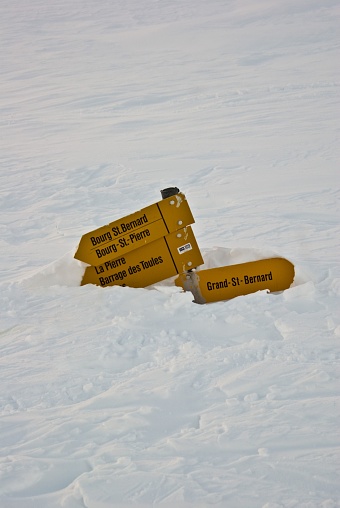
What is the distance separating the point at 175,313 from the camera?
4.48 metres

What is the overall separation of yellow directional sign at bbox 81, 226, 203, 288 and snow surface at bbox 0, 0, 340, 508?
0.40 ft

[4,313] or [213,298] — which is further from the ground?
[4,313]

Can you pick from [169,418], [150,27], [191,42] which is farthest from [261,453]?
[150,27]

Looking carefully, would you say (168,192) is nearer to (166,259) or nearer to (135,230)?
(135,230)

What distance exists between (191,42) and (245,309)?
14866 millimetres

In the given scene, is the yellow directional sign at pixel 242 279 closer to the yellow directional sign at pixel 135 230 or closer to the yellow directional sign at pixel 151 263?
the yellow directional sign at pixel 151 263

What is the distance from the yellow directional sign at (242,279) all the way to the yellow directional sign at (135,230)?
414 mm

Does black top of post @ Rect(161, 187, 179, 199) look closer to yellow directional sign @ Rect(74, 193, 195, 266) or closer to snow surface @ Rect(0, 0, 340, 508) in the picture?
yellow directional sign @ Rect(74, 193, 195, 266)

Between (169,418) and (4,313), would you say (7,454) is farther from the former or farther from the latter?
(4,313)

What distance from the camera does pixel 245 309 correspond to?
177 inches

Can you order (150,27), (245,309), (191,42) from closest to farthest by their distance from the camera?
(245,309) → (191,42) → (150,27)

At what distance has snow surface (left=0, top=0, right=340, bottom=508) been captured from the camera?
9.91ft

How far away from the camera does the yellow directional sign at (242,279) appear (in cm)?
496

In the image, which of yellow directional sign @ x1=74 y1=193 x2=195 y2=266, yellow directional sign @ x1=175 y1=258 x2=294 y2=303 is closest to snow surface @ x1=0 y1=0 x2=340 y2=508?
yellow directional sign @ x1=175 y1=258 x2=294 y2=303
